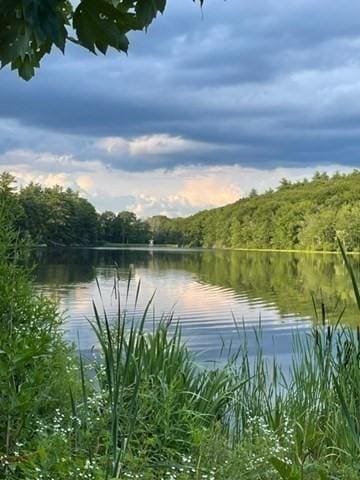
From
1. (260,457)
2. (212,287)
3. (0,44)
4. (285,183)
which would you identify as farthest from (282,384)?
(285,183)

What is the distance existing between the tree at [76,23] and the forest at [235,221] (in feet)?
119

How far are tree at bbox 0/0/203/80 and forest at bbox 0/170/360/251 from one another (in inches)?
1428

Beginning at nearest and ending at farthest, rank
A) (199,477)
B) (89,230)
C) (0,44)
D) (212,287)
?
(0,44)
(199,477)
(212,287)
(89,230)

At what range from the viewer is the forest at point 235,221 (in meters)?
64.9

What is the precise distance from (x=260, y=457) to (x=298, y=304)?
2103 centimetres

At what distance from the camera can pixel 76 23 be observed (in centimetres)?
126

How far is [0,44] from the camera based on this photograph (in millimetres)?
1306

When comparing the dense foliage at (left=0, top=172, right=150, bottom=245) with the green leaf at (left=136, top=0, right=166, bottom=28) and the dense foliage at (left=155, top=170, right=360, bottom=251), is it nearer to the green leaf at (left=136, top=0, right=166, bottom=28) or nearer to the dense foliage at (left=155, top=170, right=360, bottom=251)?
the dense foliage at (left=155, top=170, right=360, bottom=251)

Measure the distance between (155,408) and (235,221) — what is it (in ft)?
379

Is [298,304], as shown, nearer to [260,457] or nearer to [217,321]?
[217,321]

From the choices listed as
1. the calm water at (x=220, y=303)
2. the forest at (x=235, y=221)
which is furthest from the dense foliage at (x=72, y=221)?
the calm water at (x=220, y=303)

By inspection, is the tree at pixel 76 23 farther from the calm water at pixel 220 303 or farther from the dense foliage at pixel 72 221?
the dense foliage at pixel 72 221

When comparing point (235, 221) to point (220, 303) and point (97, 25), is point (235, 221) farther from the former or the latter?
point (97, 25)

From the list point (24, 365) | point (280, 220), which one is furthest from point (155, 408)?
point (280, 220)
